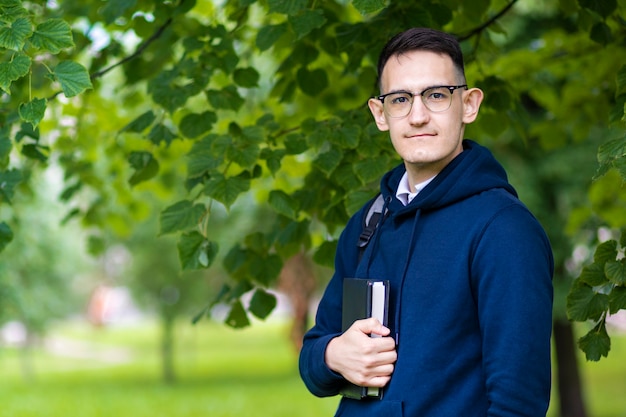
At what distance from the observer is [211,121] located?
388 centimetres

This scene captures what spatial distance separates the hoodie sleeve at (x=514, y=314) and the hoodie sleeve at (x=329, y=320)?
46cm

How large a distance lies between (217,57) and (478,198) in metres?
2.19

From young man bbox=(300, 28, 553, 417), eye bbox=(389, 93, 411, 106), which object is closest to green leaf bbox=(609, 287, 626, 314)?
young man bbox=(300, 28, 553, 417)

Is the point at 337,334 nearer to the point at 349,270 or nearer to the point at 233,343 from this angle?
the point at 349,270

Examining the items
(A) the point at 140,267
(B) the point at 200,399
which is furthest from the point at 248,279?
(A) the point at 140,267

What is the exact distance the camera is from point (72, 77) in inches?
104

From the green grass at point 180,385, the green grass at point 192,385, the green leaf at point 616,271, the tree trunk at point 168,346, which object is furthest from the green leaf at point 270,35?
the tree trunk at point 168,346

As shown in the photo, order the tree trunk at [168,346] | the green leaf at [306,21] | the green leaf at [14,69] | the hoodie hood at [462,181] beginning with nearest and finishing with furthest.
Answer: the hoodie hood at [462,181]
the green leaf at [14,69]
the green leaf at [306,21]
the tree trunk at [168,346]

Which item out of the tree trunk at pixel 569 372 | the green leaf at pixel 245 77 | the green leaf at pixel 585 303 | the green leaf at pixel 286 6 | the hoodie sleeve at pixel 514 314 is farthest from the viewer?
Answer: the tree trunk at pixel 569 372

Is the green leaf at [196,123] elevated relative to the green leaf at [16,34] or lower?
elevated

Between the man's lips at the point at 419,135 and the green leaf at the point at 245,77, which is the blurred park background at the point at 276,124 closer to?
the green leaf at the point at 245,77

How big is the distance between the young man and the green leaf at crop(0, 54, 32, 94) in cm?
109

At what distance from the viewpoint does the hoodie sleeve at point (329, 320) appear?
6.97 ft

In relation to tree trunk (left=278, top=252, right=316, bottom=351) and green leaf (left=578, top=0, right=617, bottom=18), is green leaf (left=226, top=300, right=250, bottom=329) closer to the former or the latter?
green leaf (left=578, top=0, right=617, bottom=18)
